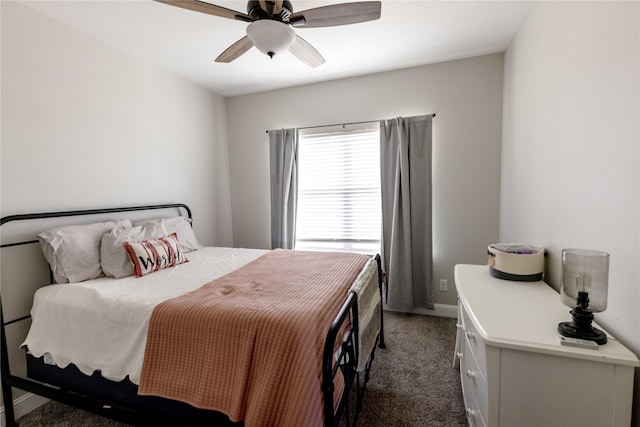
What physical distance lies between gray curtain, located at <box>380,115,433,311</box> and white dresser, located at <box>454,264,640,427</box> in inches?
66.0

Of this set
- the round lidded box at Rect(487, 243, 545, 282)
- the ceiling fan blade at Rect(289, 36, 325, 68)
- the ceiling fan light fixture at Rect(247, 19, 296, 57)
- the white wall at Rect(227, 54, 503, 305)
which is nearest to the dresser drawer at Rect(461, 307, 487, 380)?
the round lidded box at Rect(487, 243, 545, 282)

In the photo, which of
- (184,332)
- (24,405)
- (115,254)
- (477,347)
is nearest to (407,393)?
(477,347)

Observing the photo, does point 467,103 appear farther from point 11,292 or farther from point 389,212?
point 11,292

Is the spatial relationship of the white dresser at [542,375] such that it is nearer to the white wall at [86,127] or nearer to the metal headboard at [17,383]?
the metal headboard at [17,383]

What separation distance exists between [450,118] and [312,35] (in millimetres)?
1598

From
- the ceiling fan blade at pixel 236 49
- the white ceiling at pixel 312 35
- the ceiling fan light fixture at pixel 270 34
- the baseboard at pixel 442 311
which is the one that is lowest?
the baseboard at pixel 442 311

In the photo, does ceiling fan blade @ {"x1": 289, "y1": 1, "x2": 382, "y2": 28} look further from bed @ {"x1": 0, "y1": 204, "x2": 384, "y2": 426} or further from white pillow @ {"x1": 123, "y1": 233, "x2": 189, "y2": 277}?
white pillow @ {"x1": 123, "y1": 233, "x2": 189, "y2": 277}

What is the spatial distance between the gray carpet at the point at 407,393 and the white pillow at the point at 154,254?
0.95m

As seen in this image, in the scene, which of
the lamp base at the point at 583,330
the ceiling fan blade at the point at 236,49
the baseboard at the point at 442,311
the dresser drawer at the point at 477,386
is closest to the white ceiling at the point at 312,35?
the ceiling fan blade at the point at 236,49

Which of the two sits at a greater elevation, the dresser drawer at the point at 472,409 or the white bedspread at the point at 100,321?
the white bedspread at the point at 100,321

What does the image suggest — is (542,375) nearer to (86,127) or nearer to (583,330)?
(583,330)

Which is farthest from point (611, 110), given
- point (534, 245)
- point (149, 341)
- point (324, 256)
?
point (149, 341)

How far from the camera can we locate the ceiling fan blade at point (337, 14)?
1512 millimetres

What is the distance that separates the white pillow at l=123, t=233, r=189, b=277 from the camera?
2020mm
